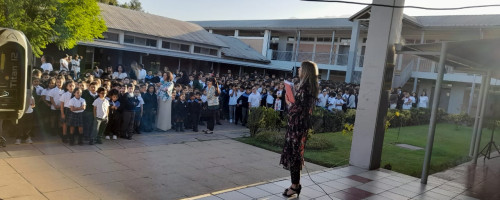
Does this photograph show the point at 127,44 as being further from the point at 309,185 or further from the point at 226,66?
the point at 309,185

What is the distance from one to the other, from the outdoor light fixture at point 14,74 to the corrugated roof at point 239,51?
80.1 feet

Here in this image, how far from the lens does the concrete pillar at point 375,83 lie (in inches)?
284

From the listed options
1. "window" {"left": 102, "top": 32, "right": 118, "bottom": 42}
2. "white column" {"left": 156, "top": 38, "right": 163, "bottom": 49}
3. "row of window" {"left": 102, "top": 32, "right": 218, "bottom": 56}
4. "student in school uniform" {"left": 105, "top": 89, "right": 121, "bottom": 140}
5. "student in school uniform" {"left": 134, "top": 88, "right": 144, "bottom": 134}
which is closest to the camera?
"student in school uniform" {"left": 105, "top": 89, "right": 121, "bottom": 140}

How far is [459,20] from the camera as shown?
24.5m

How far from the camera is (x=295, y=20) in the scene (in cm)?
3431

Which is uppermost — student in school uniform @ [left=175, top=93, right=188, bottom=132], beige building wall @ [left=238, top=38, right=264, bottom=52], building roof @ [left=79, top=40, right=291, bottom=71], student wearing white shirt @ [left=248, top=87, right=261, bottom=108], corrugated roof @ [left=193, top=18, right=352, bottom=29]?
corrugated roof @ [left=193, top=18, right=352, bottom=29]

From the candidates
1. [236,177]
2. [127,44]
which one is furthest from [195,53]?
[236,177]

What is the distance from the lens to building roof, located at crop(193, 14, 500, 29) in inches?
919

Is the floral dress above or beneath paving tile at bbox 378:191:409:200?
above

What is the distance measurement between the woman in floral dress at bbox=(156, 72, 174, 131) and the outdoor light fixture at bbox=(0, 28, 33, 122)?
19.9 feet

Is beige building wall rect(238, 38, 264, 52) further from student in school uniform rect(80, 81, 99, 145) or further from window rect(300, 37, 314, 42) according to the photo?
student in school uniform rect(80, 81, 99, 145)

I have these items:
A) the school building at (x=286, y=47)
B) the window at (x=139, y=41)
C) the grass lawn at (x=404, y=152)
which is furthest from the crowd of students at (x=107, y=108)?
the window at (x=139, y=41)

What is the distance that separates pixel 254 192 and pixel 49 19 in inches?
423

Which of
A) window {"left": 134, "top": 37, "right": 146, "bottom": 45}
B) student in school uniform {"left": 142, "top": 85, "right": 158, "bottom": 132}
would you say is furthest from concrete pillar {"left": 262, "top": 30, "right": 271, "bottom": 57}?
student in school uniform {"left": 142, "top": 85, "right": 158, "bottom": 132}
